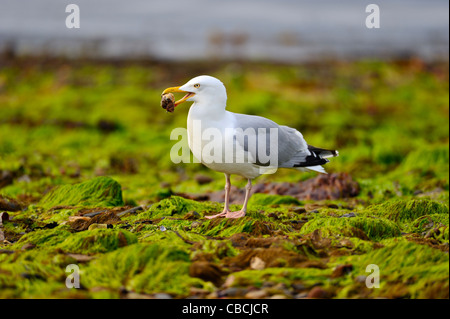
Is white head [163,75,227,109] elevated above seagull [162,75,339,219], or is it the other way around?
white head [163,75,227,109]

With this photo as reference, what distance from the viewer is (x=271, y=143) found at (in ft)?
23.4

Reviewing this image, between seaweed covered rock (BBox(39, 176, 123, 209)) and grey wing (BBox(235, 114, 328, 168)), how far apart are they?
225 cm

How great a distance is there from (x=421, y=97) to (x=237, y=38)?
495 inches

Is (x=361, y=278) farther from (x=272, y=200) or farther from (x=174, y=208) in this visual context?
(x=272, y=200)

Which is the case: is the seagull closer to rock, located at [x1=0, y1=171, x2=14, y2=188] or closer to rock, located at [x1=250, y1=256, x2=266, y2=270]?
rock, located at [x1=250, y1=256, x2=266, y2=270]

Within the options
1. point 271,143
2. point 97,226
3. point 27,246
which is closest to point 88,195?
point 97,226

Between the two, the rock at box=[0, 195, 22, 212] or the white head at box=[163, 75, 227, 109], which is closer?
the white head at box=[163, 75, 227, 109]

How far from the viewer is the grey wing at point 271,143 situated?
685cm

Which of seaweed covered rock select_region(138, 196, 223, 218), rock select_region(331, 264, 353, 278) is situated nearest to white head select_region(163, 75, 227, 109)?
seaweed covered rock select_region(138, 196, 223, 218)

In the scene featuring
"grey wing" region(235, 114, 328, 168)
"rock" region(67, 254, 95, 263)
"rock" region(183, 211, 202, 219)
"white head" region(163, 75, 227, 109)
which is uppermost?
"white head" region(163, 75, 227, 109)

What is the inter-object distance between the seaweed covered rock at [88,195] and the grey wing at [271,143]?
88.4 inches

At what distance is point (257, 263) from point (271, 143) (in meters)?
2.14

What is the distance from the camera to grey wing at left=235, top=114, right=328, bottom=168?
6.85 m

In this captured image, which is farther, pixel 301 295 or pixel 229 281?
pixel 229 281
